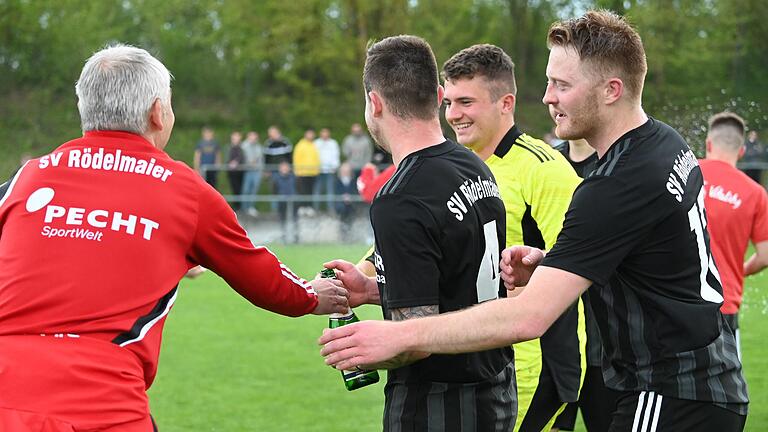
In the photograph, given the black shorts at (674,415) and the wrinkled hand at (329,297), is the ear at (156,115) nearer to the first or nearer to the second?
the wrinkled hand at (329,297)

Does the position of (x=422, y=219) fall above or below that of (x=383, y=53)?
below

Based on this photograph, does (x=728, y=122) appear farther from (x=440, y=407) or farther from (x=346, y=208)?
(x=346, y=208)

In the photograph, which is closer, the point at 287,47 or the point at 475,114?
the point at 475,114

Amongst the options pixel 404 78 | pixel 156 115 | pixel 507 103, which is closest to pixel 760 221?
pixel 507 103

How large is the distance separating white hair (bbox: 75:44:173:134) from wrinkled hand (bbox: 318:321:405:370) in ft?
3.32

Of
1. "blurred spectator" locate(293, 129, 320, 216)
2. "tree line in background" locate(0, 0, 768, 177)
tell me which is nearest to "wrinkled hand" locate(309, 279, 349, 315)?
"blurred spectator" locate(293, 129, 320, 216)

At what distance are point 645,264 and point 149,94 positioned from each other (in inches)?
69.3

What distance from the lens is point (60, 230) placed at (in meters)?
3.51

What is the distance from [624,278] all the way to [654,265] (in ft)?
0.38

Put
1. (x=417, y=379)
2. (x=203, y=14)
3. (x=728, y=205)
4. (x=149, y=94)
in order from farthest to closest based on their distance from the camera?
(x=203, y=14), (x=728, y=205), (x=417, y=379), (x=149, y=94)

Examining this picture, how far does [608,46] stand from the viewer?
145 inches

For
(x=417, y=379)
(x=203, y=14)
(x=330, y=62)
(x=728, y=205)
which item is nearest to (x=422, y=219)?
(x=417, y=379)

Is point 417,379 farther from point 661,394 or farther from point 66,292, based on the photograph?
point 66,292

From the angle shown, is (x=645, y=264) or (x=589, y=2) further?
(x=589, y=2)
